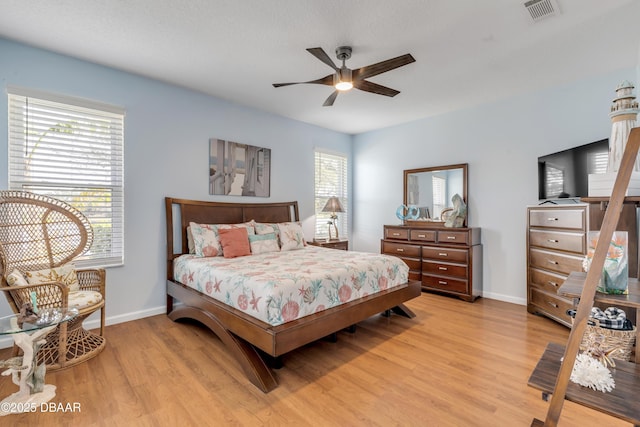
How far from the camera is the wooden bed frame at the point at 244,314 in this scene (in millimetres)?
2057

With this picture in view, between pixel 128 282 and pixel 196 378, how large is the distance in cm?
167

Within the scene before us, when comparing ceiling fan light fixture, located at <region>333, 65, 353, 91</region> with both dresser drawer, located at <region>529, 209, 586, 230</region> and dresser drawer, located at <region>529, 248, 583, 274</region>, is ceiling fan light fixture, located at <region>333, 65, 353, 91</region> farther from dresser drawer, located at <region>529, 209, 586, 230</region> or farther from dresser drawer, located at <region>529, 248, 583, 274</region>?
dresser drawer, located at <region>529, 248, 583, 274</region>

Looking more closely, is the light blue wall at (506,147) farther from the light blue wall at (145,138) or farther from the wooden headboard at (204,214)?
the light blue wall at (145,138)

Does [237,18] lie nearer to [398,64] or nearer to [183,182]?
[398,64]

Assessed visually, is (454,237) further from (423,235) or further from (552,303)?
(552,303)

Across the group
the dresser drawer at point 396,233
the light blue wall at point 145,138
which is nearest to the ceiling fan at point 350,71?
the light blue wall at point 145,138

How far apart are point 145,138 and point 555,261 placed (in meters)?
4.59

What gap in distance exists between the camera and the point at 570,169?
10.3ft

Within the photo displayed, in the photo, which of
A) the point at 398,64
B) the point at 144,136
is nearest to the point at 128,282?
the point at 144,136

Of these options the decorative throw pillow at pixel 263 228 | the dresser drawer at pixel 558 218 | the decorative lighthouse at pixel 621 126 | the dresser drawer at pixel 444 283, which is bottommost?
the dresser drawer at pixel 444 283

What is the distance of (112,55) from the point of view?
2875 millimetres

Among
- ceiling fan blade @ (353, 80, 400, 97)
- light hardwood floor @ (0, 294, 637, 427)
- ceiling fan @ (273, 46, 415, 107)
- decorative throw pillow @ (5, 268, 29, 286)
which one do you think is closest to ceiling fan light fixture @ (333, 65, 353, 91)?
ceiling fan @ (273, 46, 415, 107)

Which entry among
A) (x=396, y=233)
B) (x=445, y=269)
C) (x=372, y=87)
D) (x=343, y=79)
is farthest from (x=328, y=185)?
(x=343, y=79)

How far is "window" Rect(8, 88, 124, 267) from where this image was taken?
2729 millimetres
